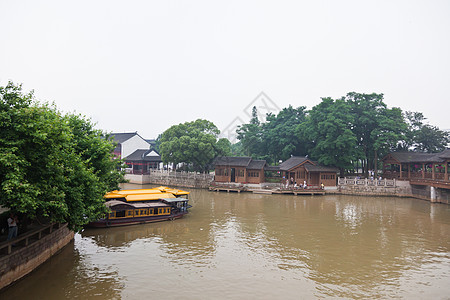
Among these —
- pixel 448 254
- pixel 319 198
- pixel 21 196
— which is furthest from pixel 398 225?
pixel 21 196

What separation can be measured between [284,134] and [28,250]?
42319 mm

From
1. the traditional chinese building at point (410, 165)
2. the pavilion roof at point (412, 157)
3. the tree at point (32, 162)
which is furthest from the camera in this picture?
the pavilion roof at point (412, 157)

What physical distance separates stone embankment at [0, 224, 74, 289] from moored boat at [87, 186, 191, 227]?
4.47 meters

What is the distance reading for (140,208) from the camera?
20594mm

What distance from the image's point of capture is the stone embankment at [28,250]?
10173 mm

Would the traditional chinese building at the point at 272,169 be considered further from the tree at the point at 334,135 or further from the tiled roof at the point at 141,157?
the tiled roof at the point at 141,157

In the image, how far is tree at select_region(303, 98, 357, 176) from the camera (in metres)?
40.2

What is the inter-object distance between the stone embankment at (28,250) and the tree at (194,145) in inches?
1118

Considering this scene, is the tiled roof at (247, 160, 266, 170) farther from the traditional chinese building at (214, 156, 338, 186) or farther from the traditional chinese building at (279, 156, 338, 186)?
the traditional chinese building at (279, 156, 338, 186)

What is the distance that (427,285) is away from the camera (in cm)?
1182

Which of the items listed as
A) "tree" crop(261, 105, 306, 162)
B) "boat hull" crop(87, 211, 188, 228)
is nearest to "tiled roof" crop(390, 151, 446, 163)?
"tree" crop(261, 105, 306, 162)

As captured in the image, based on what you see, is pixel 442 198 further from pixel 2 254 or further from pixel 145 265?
pixel 2 254

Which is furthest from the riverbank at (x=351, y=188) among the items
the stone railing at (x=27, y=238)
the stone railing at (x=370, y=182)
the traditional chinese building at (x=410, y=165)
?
the stone railing at (x=27, y=238)

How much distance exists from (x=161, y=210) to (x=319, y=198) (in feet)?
71.7
